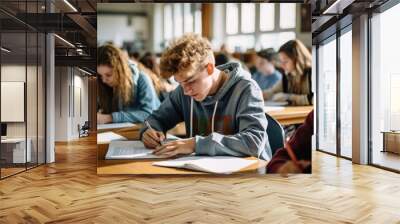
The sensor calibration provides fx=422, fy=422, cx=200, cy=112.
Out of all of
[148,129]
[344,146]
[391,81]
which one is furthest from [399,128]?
[148,129]

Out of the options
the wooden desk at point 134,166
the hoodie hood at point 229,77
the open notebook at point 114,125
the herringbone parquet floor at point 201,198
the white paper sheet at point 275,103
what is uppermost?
the hoodie hood at point 229,77

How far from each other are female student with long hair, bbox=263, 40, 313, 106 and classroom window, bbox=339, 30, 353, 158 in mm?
2466

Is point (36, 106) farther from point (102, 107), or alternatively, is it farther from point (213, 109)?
point (213, 109)

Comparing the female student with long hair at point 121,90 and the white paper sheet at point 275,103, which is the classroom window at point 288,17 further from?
the female student with long hair at point 121,90

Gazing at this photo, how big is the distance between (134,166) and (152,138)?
46 centimetres

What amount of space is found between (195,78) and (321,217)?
254 cm

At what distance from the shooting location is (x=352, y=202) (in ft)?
14.1

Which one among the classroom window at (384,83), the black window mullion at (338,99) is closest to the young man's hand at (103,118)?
the classroom window at (384,83)

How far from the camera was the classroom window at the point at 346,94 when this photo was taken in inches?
313

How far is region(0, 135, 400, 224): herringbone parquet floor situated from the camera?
3.75 m

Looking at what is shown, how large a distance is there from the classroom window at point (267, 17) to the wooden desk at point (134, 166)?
5.88 feet

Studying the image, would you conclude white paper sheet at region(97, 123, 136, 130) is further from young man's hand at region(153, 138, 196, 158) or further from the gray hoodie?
young man's hand at region(153, 138, 196, 158)

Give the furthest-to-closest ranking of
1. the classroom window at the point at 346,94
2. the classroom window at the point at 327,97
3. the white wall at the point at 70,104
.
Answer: the white wall at the point at 70,104, the classroom window at the point at 327,97, the classroom window at the point at 346,94

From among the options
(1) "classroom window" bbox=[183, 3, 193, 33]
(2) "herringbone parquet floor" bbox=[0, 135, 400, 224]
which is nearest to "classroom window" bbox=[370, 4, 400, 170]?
(2) "herringbone parquet floor" bbox=[0, 135, 400, 224]
